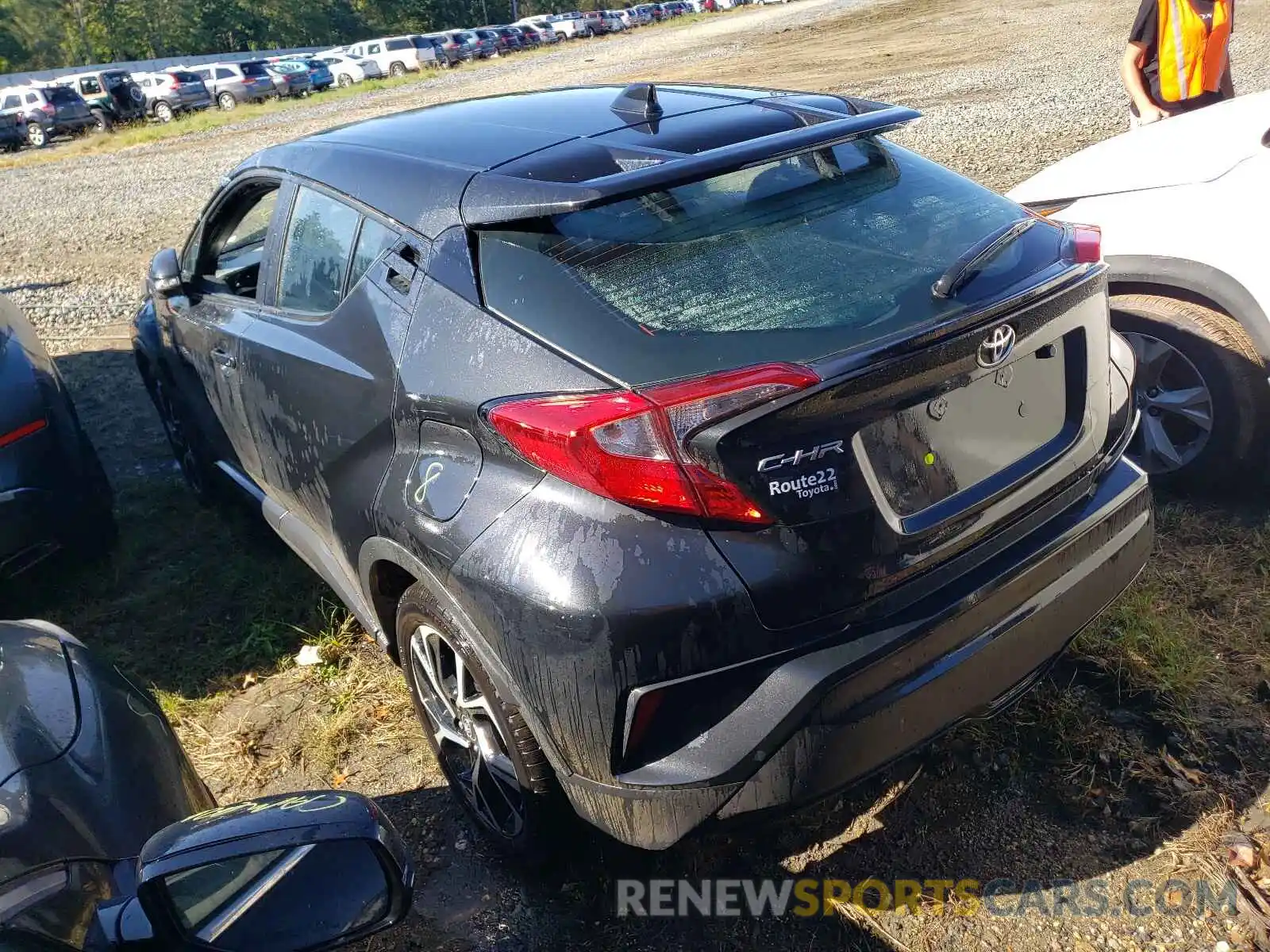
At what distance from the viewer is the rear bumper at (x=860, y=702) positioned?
1.83 meters

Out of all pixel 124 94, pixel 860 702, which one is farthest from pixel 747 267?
pixel 124 94

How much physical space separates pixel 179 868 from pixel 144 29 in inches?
2669

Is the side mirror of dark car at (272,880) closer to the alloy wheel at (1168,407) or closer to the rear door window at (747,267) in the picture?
the rear door window at (747,267)

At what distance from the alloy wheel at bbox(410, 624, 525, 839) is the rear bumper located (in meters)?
0.38

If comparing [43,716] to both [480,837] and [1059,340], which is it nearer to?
[480,837]

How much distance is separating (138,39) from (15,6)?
22.2 feet

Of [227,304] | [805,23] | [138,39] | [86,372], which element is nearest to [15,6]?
[138,39]

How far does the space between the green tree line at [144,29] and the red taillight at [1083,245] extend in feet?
213

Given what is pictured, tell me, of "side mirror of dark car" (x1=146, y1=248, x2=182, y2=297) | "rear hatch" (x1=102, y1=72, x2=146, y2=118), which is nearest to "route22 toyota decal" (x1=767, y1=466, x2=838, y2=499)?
"side mirror of dark car" (x1=146, y1=248, x2=182, y2=297)

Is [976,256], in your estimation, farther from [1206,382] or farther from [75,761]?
[75,761]

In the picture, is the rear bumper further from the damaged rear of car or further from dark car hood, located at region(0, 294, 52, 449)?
dark car hood, located at region(0, 294, 52, 449)

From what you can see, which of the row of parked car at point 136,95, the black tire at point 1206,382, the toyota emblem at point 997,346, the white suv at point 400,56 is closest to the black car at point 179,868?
the toyota emblem at point 997,346

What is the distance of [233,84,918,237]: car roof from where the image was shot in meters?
2.21

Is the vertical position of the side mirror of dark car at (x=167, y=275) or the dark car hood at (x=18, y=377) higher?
the side mirror of dark car at (x=167, y=275)
